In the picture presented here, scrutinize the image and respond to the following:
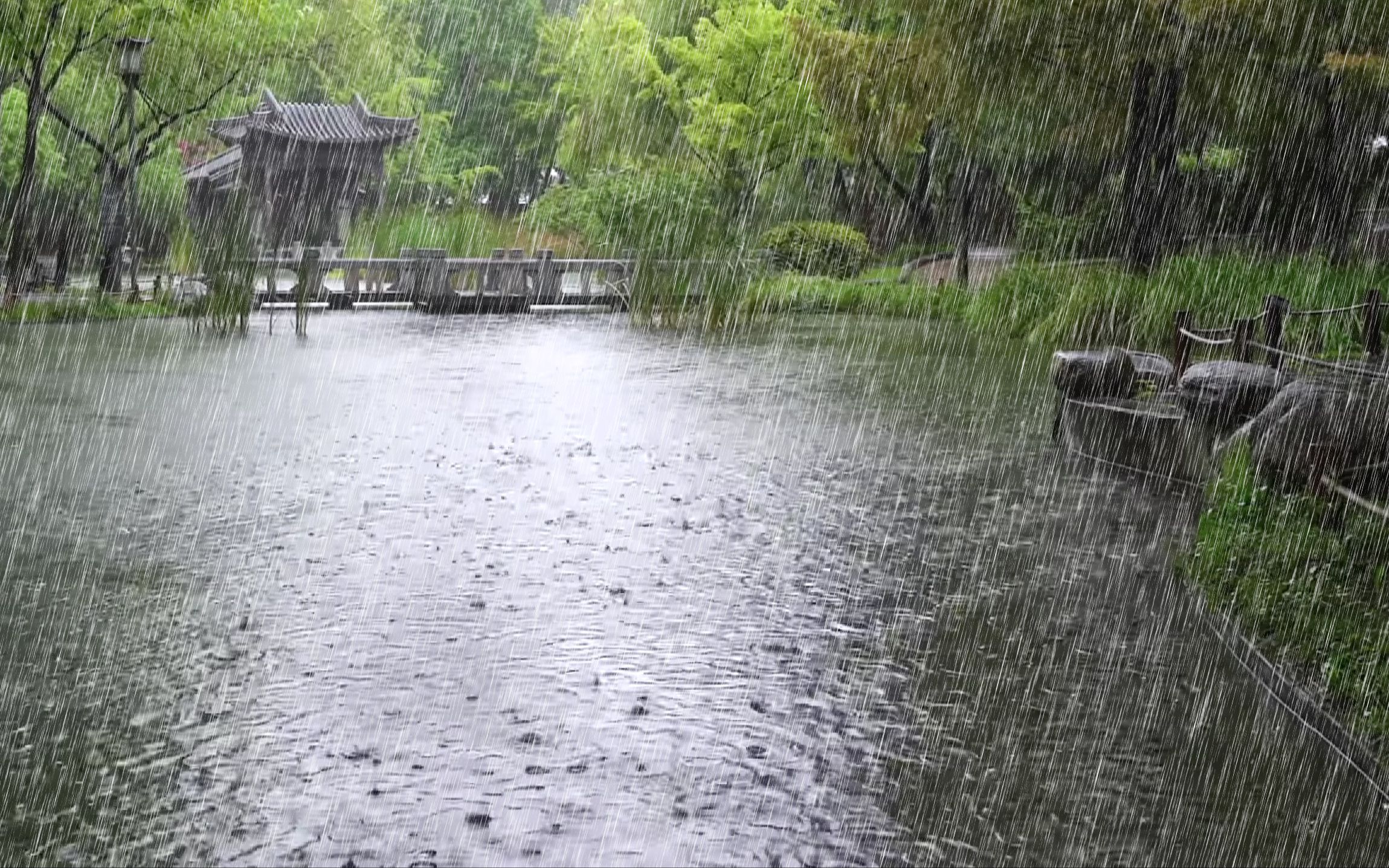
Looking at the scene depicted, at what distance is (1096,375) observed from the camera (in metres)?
13.4

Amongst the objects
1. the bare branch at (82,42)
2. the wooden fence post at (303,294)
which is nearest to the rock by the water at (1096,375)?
the wooden fence post at (303,294)

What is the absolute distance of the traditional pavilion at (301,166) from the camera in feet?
138

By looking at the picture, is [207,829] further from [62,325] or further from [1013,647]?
[62,325]

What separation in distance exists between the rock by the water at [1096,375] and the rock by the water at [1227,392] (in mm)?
1590

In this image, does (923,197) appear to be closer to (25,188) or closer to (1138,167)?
(1138,167)

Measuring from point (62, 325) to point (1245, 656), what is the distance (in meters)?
23.4

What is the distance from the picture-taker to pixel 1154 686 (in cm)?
665

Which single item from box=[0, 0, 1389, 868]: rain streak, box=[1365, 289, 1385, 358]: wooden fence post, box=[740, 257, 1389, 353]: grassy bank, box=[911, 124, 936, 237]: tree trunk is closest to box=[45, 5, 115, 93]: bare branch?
box=[0, 0, 1389, 868]: rain streak

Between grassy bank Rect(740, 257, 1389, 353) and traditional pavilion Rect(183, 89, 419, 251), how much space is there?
18.9 metres

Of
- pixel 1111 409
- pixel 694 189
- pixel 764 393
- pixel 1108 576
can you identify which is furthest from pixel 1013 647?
pixel 694 189

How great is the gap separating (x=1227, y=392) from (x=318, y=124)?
35.0 metres

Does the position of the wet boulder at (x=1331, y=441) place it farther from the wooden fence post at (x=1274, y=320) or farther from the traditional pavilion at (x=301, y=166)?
the traditional pavilion at (x=301, y=166)

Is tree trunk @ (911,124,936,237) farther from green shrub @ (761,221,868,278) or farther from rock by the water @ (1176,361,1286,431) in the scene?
rock by the water @ (1176,361,1286,431)

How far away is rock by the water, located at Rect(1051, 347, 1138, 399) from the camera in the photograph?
44.0 feet
